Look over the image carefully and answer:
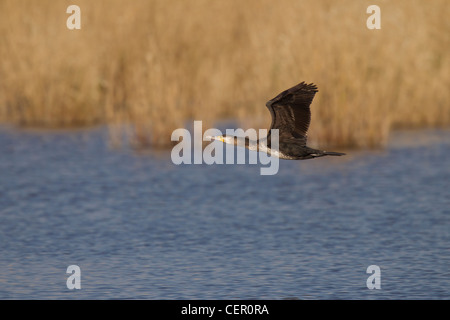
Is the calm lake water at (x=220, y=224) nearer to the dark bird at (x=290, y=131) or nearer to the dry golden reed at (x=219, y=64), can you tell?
the dry golden reed at (x=219, y=64)

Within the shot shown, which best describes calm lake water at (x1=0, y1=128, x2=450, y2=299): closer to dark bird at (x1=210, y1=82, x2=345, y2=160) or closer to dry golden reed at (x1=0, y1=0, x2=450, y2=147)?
dry golden reed at (x1=0, y1=0, x2=450, y2=147)

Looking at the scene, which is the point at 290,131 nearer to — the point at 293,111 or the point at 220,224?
the point at 293,111

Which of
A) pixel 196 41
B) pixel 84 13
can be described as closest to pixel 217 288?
pixel 196 41

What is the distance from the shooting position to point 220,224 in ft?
39.6

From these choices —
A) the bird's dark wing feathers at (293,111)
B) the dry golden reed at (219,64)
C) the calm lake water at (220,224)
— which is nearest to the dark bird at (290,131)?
the bird's dark wing feathers at (293,111)

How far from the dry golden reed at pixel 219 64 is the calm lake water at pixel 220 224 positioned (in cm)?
79

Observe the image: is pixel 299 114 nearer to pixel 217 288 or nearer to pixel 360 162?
pixel 217 288

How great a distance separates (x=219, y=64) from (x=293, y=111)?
977 cm

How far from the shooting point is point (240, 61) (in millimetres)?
19297

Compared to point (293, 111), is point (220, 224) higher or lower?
lower

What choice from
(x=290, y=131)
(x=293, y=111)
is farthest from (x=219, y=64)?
(x=293, y=111)

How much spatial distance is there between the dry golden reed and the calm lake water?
31.2 inches

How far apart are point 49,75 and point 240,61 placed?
3.90m
